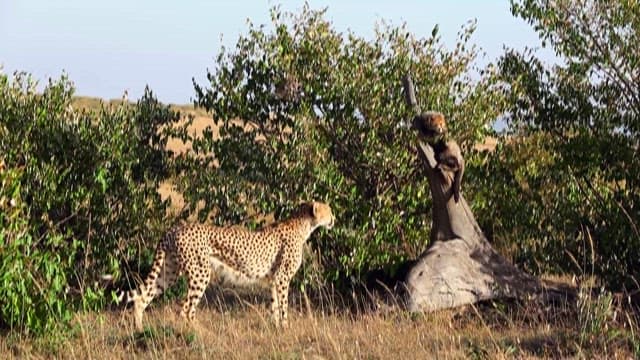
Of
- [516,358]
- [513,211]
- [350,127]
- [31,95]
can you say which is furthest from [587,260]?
[31,95]

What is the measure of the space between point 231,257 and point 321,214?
0.96 meters

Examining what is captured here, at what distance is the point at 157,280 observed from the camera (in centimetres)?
913

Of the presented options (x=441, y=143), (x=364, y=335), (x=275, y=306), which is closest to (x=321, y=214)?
(x=275, y=306)

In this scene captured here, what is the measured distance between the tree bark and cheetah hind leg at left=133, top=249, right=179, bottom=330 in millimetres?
2168

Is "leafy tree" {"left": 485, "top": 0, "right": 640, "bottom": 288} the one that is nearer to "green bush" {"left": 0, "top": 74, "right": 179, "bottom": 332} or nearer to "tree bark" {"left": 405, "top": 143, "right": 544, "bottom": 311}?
"tree bark" {"left": 405, "top": 143, "right": 544, "bottom": 311}

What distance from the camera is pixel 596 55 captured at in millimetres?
9789

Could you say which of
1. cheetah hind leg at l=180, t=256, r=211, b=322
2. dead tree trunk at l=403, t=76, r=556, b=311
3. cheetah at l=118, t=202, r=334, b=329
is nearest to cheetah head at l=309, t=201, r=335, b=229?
cheetah at l=118, t=202, r=334, b=329

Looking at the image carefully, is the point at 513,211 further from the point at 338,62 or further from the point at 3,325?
the point at 3,325

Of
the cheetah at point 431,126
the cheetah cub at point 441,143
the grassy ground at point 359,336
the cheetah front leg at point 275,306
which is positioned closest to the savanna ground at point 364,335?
the grassy ground at point 359,336

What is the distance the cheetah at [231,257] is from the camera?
900cm

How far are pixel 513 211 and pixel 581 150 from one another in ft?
3.33

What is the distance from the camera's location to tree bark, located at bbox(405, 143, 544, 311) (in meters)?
9.03

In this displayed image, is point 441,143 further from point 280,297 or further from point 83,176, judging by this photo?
point 83,176

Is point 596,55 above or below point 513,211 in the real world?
above
